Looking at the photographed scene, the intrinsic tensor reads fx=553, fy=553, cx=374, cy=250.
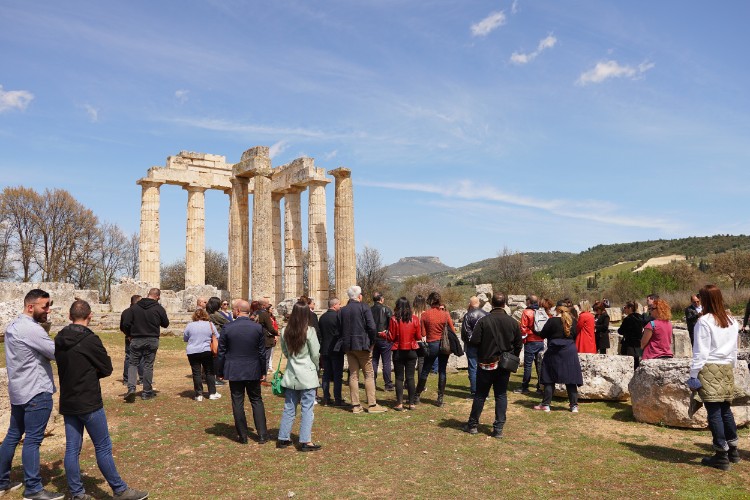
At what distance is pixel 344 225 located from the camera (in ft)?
83.4

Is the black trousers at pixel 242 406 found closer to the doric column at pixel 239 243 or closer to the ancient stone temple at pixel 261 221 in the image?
the ancient stone temple at pixel 261 221

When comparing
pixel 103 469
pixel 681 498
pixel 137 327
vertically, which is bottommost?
pixel 681 498

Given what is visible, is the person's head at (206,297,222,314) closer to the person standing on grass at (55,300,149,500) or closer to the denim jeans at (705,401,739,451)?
the person standing on grass at (55,300,149,500)

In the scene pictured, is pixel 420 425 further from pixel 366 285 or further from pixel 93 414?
pixel 366 285

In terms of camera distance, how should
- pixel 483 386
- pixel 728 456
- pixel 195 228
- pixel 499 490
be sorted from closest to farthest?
pixel 499 490
pixel 728 456
pixel 483 386
pixel 195 228

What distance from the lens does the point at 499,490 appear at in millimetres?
6035

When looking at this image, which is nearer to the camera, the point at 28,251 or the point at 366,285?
the point at 28,251

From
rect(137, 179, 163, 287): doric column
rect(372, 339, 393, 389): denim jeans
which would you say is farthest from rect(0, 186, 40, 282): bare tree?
rect(372, 339, 393, 389): denim jeans

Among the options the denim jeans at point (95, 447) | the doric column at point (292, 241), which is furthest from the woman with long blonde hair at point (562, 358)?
the doric column at point (292, 241)

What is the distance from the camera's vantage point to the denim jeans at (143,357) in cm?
1016

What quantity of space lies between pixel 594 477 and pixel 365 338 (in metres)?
4.04

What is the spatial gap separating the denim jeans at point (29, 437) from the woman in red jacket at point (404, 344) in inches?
217

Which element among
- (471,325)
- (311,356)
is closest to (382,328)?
(471,325)

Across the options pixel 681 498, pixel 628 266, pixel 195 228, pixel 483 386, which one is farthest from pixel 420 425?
pixel 628 266
